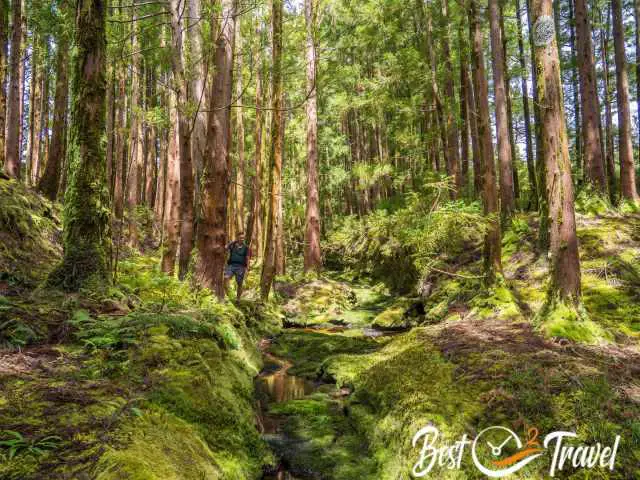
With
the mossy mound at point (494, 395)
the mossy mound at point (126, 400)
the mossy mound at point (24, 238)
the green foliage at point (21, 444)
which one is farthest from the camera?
the mossy mound at point (24, 238)

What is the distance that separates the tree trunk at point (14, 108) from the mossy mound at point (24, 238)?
8.05 ft

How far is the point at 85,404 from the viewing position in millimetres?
2875

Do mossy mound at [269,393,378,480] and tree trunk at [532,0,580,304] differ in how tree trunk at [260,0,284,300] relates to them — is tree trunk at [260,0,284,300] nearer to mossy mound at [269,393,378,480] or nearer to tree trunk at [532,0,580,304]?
tree trunk at [532,0,580,304]

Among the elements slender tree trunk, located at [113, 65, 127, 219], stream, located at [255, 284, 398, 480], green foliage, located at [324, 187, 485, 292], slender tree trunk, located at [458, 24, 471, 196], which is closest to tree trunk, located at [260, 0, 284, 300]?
stream, located at [255, 284, 398, 480]

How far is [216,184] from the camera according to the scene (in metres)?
8.64

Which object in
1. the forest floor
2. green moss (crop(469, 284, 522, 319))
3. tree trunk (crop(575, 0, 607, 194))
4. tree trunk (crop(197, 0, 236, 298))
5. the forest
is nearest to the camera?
the forest floor

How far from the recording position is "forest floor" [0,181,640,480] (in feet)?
8.82

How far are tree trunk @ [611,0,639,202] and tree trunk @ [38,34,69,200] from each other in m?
17.7

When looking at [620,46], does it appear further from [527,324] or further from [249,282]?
[249,282]

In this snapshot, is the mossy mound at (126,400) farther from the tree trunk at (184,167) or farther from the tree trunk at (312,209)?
the tree trunk at (312,209)

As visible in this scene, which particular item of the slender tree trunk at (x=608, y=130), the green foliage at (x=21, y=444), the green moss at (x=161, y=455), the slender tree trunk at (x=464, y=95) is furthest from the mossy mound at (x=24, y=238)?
the slender tree trunk at (x=608, y=130)

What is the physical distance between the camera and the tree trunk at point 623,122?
1295 centimetres

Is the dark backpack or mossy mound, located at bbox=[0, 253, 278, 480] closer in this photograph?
mossy mound, located at bbox=[0, 253, 278, 480]

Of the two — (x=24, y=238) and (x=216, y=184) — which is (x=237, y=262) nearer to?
(x=216, y=184)
